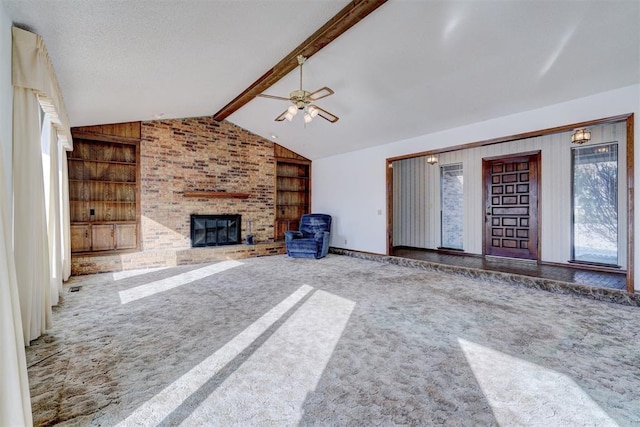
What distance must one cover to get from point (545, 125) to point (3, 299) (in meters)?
5.95

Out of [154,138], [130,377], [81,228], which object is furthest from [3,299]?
[154,138]

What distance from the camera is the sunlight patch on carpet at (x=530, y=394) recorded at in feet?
5.53

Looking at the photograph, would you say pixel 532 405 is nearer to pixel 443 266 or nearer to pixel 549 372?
pixel 549 372

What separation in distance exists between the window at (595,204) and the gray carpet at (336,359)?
2.15 meters

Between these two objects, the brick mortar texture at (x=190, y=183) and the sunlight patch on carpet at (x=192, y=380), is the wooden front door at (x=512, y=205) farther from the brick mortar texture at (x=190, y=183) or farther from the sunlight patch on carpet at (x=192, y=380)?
the sunlight patch on carpet at (x=192, y=380)

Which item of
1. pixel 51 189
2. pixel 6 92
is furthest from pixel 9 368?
pixel 51 189

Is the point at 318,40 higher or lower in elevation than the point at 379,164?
higher

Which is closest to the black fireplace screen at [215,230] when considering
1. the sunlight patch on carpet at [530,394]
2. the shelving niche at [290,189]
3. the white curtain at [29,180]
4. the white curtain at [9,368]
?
the shelving niche at [290,189]

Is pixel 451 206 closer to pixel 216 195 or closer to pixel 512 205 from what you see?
pixel 512 205

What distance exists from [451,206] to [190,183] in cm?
622

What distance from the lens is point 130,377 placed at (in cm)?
211

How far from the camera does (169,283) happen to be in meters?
4.77

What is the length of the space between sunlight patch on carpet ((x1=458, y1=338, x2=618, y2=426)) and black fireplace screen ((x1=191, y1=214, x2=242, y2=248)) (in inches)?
236

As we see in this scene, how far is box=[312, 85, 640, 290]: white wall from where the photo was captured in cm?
390
